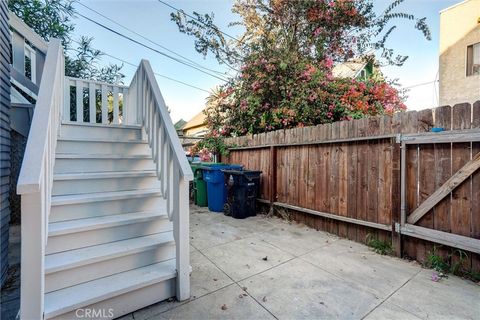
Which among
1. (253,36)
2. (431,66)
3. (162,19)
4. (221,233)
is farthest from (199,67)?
(431,66)

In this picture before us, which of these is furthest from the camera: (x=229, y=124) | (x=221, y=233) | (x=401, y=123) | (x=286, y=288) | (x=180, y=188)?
(x=229, y=124)

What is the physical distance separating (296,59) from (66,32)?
16.6 feet

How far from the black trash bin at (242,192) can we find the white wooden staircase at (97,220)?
1.88m

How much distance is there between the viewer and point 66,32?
4.66 meters

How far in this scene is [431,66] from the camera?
28.4 ft

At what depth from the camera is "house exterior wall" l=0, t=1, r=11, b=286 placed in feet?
7.40

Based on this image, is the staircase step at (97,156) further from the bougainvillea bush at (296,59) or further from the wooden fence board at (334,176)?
the bougainvillea bush at (296,59)

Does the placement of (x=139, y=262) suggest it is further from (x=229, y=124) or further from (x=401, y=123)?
(x=229, y=124)

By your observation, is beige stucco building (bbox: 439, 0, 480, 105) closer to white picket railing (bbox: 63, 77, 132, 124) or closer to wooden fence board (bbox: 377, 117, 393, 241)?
wooden fence board (bbox: 377, 117, 393, 241)

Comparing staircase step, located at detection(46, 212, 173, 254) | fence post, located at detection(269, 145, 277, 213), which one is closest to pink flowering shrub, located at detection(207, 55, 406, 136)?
fence post, located at detection(269, 145, 277, 213)

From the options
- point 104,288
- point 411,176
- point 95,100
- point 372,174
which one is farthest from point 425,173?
point 95,100

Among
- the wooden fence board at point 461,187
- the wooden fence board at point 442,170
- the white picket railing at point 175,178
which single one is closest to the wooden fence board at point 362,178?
the wooden fence board at point 442,170

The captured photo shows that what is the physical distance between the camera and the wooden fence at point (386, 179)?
2.36 meters

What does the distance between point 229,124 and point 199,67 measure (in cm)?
526
